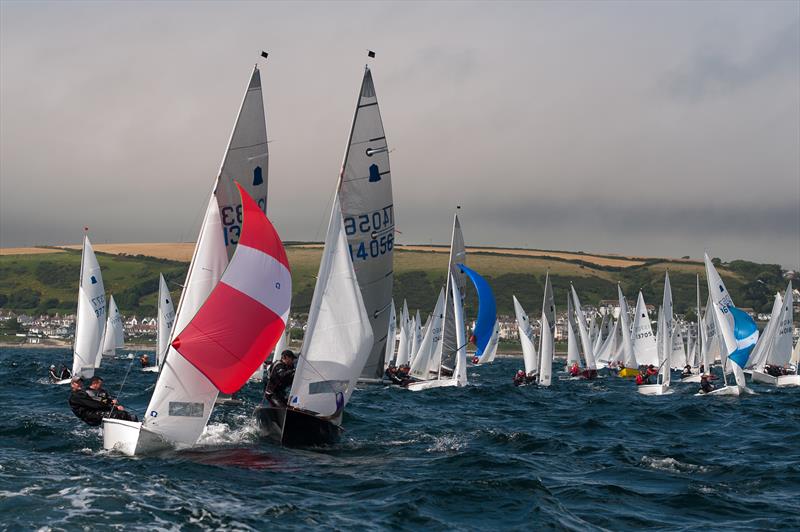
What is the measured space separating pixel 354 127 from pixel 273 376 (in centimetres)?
760

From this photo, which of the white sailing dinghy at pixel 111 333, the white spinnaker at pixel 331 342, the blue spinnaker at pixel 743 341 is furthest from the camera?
the white sailing dinghy at pixel 111 333

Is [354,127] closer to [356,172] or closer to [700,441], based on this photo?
[356,172]

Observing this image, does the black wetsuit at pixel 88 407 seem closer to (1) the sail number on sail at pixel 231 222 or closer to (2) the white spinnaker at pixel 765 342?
(1) the sail number on sail at pixel 231 222

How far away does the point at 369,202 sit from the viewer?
26875 mm

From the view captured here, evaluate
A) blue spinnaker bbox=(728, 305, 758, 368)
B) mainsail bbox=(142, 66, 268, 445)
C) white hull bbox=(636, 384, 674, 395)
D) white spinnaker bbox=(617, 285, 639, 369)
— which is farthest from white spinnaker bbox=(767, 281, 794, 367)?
mainsail bbox=(142, 66, 268, 445)

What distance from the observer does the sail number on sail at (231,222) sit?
27.1 m

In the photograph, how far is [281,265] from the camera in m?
22.2

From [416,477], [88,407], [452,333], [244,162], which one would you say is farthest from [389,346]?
[416,477]

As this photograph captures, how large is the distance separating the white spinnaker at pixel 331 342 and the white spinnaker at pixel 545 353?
32977 mm

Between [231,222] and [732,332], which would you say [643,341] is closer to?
[732,332]

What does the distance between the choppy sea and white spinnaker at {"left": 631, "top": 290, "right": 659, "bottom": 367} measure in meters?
46.6

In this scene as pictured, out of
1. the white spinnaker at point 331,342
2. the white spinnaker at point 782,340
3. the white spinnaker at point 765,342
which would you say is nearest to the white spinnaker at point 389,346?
the white spinnaker at point 331,342

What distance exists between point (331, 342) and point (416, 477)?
486cm

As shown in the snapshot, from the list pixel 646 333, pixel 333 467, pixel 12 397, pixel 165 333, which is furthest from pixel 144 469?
pixel 646 333
